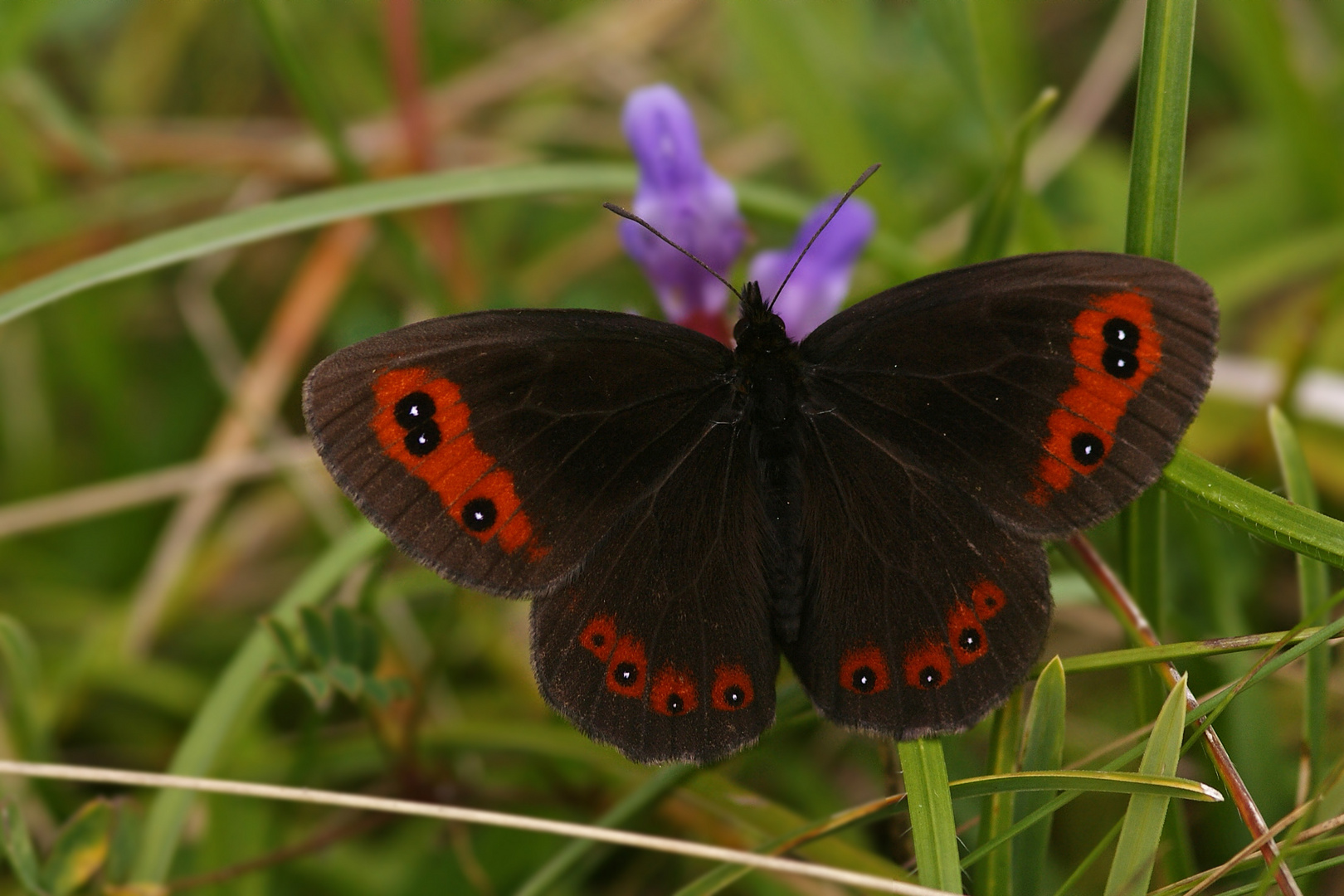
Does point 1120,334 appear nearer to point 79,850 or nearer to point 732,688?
point 732,688

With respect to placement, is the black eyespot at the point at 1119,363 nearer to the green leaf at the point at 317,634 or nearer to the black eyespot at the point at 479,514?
the black eyespot at the point at 479,514

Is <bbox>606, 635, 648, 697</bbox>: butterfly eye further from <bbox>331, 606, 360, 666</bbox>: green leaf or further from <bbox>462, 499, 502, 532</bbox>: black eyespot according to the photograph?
<bbox>331, 606, 360, 666</bbox>: green leaf

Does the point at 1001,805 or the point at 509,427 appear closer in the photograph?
the point at 1001,805

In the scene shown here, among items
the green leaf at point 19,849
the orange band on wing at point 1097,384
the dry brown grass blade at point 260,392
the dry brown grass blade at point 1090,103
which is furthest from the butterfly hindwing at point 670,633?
the dry brown grass blade at point 1090,103

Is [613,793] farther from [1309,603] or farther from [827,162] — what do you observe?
[827,162]

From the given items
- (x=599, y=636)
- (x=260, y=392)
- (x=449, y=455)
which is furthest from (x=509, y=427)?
(x=260, y=392)

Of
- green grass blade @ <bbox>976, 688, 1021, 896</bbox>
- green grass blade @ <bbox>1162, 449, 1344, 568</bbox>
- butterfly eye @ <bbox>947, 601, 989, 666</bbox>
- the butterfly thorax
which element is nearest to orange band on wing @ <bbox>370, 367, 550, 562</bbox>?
the butterfly thorax
